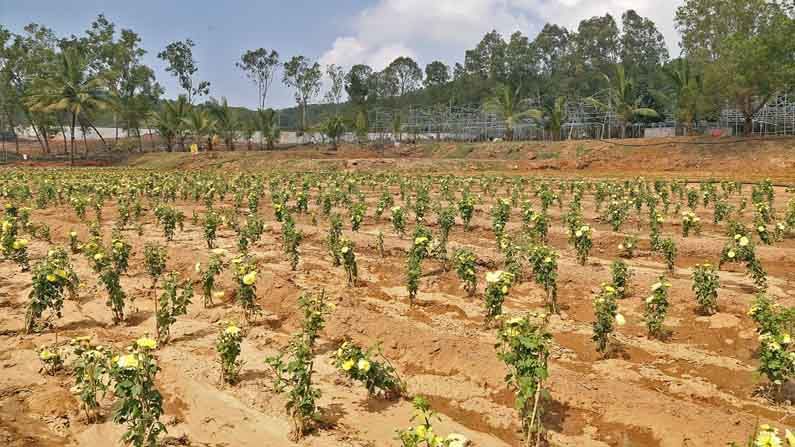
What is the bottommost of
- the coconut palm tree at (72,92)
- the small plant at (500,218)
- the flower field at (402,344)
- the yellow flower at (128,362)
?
the flower field at (402,344)

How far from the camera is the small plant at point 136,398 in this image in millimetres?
4164

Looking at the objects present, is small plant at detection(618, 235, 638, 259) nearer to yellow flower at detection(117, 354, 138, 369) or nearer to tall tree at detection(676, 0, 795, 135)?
yellow flower at detection(117, 354, 138, 369)

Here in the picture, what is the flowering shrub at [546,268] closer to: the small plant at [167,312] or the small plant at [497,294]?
the small plant at [497,294]

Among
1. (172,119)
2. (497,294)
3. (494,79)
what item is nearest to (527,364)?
(497,294)

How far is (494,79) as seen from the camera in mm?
78312

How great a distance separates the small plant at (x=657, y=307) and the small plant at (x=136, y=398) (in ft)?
17.9

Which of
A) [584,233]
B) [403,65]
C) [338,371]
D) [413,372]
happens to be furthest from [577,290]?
[403,65]

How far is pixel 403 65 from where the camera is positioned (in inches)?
3558

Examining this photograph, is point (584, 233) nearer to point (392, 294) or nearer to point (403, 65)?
point (392, 294)

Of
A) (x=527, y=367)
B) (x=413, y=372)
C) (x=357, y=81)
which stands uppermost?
(x=357, y=81)

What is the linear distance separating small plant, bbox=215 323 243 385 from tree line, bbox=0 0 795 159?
34.6 metres

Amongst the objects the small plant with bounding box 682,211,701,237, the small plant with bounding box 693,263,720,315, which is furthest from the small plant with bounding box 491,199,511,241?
the small plant with bounding box 693,263,720,315

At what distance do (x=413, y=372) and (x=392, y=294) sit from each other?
266cm

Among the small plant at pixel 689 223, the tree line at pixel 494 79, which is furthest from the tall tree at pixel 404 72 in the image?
the small plant at pixel 689 223
